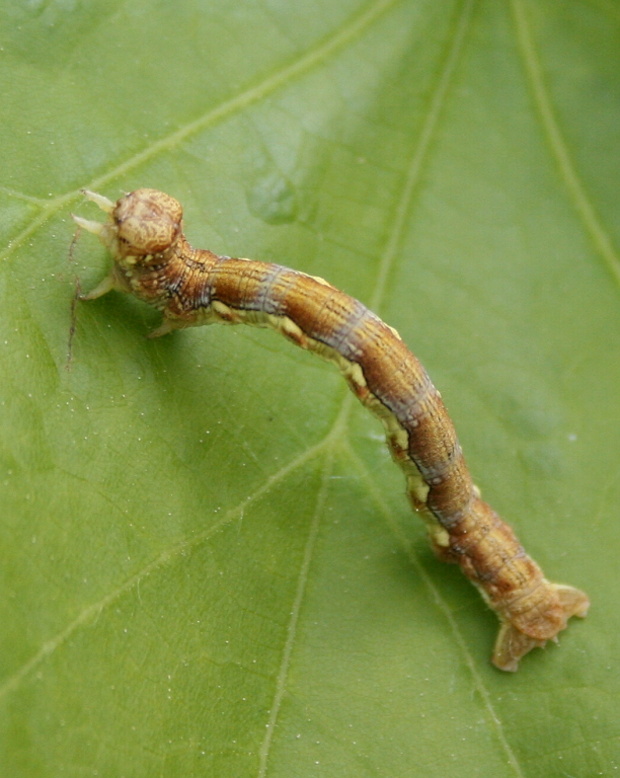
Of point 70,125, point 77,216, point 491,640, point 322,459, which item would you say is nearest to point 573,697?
point 491,640

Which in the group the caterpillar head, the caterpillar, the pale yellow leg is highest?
the caterpillar head

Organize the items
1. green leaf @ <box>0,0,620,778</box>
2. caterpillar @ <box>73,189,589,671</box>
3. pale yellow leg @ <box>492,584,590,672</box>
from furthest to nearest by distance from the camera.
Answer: pale yellow leg @ <box>492,584,590,672</box>
caterpillar @ <box>73,189,589,671</box>
green leaf @ <box>0,0,620,778</box>

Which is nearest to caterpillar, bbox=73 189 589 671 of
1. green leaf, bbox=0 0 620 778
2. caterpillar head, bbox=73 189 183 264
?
caterpillar head, bbox=73 189 183 264

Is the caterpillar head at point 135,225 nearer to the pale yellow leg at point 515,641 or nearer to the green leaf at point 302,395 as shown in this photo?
the green leaf at point 302,395

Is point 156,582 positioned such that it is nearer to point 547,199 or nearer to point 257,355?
point 257,355

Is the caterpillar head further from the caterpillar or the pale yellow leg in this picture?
the pale yellow leg
